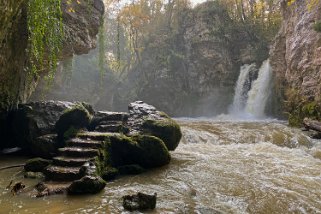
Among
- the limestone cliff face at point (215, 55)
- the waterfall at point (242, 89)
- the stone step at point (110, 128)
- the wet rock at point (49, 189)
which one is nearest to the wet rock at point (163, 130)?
the stone step at point (110, 128)

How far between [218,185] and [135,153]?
237 centimetres

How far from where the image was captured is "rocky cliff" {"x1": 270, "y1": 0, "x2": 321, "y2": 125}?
14.4 meters

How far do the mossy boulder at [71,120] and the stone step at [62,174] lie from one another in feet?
8.02

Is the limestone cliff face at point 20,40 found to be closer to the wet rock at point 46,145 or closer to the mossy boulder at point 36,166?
the wet rock at point 46,145

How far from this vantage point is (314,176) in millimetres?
6598

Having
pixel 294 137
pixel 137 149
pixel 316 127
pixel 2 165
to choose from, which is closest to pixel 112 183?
pixel 137 149

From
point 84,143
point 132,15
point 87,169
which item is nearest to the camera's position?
point 87,169

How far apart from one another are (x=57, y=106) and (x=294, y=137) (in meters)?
8.38

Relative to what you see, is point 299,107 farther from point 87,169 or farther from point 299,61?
point 87,169

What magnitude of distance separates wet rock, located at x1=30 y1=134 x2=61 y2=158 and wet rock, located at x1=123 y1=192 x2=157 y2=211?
4225mm

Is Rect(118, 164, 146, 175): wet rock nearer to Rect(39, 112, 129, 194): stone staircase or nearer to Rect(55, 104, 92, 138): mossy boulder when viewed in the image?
Rect(39, 112, 129, 194): stone staircase

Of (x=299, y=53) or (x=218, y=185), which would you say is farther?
(x=299, y=53)

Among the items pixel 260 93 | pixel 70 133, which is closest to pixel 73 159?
pixel 70 133

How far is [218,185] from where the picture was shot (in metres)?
5.91
